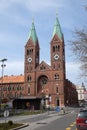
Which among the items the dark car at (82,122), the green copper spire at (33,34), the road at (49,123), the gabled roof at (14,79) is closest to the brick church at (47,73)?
the green copper spire at (33,34)

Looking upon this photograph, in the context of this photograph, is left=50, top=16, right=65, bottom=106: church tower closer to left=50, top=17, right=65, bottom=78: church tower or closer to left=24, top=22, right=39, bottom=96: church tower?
left=50, top=17, right=65, bottom=78: church tower

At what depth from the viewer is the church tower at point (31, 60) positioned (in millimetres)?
124800

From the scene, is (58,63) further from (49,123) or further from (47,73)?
(49,123)

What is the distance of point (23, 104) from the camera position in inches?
3883

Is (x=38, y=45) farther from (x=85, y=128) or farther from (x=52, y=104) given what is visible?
(x=85, y=128)

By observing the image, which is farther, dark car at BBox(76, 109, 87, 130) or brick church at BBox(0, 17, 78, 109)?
brick church at BBox(0, 17, 78, 109)

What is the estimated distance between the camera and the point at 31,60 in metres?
128

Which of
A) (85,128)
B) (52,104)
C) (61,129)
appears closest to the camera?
(85,128)

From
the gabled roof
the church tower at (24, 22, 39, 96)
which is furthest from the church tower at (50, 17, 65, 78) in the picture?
the gabled roof

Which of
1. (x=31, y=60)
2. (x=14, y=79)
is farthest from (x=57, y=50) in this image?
(x=14, y=79)

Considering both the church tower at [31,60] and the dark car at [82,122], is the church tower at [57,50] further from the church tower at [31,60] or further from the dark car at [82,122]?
the dark car at [82,122]

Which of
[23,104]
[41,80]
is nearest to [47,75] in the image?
[41,80]

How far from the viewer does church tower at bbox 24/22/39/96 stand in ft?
409

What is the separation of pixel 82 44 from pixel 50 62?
102330mm
